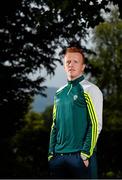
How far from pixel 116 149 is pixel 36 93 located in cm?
1280

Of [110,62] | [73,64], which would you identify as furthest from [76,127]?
[110,62]

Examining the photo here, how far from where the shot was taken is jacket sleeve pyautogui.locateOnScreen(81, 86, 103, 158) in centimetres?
385

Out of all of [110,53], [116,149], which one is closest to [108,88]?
[110,53]

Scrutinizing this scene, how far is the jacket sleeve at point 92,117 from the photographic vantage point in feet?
12.6

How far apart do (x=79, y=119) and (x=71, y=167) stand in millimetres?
354

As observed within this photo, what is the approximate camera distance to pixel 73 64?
3.97m

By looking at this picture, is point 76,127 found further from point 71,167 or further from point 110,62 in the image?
point 110,62

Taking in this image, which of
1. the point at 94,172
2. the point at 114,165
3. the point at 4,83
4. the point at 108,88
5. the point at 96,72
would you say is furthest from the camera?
the point at 108,88

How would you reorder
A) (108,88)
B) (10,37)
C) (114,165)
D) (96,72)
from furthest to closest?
(108,88), (114,165), (96,72), (10,37)

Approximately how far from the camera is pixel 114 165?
35844mm

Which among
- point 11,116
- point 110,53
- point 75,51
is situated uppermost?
point 110,53

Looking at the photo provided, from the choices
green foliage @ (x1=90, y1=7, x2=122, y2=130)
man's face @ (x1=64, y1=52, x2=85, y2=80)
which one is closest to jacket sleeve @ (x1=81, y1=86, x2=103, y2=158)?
man's face @ (x1=64, y1=52, x2=85, y2=80)

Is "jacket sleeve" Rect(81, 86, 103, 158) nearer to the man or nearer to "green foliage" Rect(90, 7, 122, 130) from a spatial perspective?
the man

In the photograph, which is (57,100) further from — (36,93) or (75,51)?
(36,93)
